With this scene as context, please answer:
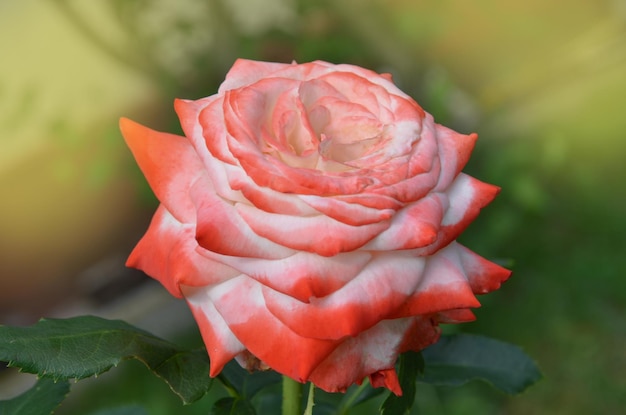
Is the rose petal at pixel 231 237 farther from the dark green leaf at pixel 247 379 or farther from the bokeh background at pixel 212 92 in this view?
the bokeh background at pixel 212 92

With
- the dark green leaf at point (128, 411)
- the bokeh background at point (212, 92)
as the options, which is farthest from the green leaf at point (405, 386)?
the bokeh background at point (212, 92)

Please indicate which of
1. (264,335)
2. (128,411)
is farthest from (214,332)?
(128,411)

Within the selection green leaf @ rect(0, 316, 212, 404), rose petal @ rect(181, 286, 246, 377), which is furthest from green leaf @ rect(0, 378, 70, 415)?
rose petal @ rect(181, 286, 246, 377)

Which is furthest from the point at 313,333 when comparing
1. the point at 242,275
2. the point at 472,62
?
the point at 472,62

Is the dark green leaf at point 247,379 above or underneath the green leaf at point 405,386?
underneath

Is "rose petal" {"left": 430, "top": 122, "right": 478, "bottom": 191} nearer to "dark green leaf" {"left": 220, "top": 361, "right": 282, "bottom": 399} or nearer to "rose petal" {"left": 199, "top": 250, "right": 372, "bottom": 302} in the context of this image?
"rose petal" {"left": 199, "top": 250, "right": 372, "bottom": 302}

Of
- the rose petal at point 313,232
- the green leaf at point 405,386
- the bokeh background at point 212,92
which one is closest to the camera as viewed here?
the rose petal at point 313,232

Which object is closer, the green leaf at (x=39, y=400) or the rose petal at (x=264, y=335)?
the rose petal at (x=264, y=335)
